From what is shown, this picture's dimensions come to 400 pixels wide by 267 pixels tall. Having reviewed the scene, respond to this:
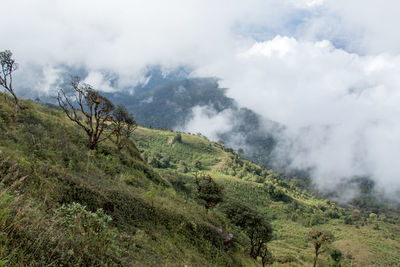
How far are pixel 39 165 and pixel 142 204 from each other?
607cm

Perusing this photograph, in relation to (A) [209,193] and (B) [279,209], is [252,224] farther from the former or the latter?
(B) [279,209]

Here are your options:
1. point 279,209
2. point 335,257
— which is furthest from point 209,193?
point 279,209

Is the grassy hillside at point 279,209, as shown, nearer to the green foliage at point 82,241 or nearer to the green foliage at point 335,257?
the green foliage at point 335,257

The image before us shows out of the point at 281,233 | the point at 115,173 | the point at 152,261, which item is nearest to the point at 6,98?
the point at 115,173

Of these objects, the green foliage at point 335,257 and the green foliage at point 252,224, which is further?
the green foliage at point 335,257

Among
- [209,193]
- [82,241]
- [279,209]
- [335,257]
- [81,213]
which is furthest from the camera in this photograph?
[279,209]

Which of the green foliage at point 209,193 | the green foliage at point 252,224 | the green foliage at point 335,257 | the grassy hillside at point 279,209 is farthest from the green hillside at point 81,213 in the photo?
the green foliage at point 335,257

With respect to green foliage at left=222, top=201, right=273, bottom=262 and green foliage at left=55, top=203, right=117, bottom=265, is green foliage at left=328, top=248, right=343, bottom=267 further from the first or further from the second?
green foliage at left=55, top=203, right=117, bottom=265

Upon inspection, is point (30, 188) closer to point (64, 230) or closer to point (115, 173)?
point (64, 230)

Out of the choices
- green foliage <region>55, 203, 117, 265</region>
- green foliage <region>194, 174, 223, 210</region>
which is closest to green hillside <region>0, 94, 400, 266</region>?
green foliage <region>55, 203, 117, 265</region>

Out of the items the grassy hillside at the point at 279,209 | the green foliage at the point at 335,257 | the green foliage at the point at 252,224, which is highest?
the grassy hillside at the point at 279,209

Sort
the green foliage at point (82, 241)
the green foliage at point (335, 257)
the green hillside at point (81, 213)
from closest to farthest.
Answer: the green hillside at point (81, 213) < the green foliage at point (82, 241) < the green foliage at point (335, 257)

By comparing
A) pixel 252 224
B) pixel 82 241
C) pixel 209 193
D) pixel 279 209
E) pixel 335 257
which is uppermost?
pixel 279 209

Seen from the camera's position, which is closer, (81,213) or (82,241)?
(82,241)
